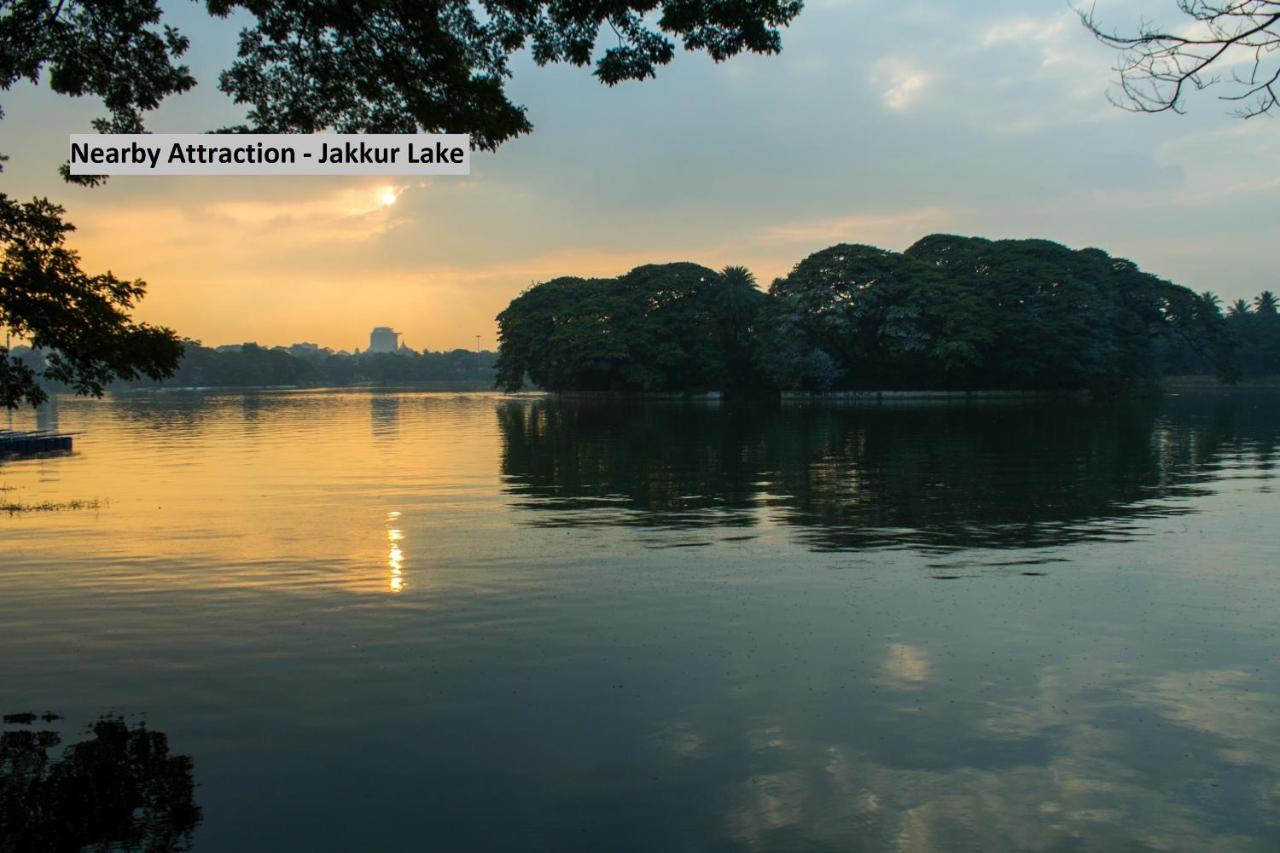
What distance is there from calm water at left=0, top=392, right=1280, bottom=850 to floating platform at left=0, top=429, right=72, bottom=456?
18.7m

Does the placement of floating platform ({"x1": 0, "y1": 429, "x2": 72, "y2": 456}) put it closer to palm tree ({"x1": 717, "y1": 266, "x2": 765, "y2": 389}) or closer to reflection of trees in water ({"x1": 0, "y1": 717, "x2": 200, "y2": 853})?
reflection of trees in water ({"x1": 0, "y1": 717, "x2": 200, "y2": 853})

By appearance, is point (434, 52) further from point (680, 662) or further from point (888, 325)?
point (888, 325)

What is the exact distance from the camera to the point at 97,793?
7.34m

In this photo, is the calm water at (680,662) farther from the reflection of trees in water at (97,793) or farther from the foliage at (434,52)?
the foliage at (434,52)

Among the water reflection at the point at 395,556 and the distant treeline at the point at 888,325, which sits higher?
the distant treeline at the point at 888,325

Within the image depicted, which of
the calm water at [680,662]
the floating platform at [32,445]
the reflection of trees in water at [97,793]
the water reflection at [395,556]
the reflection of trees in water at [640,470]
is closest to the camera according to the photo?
the reflection of trees in water at [97,793]

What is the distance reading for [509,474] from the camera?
1252 inches

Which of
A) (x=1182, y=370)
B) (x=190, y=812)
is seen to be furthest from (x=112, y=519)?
(x=1182, y=370)

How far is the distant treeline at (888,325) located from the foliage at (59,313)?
83.3 meters

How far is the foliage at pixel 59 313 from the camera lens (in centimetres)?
1155

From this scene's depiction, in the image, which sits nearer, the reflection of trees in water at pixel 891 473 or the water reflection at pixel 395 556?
the water reflection at pixel 395 556

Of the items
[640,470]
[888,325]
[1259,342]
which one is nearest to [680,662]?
[640,470]

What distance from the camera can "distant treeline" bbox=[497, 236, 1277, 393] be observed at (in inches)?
3644

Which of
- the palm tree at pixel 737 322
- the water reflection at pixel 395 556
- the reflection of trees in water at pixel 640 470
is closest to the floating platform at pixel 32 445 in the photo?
the reflection of trees in water at pixel 640 470
